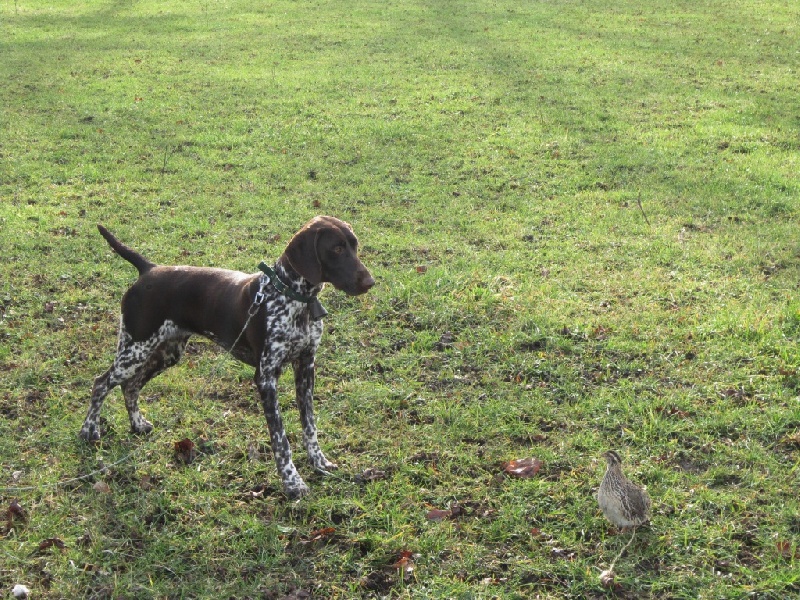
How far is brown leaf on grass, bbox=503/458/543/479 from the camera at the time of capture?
5168 mm

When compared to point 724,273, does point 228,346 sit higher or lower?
higher

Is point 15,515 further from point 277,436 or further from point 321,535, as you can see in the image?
point 321,535

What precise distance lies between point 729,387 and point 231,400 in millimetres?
3585

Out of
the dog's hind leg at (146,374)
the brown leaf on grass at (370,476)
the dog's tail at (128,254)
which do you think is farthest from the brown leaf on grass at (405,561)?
the dog's tail at (128,254)

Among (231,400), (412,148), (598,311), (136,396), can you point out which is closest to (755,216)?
(598,311)

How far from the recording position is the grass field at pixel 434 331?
455cm

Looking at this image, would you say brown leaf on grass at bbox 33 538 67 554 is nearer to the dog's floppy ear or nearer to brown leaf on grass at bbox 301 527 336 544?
brown leaf on grass at bbox 301 527 336 544

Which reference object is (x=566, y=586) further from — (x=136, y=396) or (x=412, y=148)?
(x=412, y=148)

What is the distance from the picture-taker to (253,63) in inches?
701

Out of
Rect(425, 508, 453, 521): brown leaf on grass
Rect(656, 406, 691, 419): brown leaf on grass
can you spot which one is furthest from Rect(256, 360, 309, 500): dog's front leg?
Rect(656, 406, 691, 419): brown leaf on grass

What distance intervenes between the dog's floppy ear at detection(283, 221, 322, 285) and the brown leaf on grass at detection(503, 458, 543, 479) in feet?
5.52

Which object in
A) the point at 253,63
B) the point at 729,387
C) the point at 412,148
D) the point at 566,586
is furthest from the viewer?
the point at 253,63

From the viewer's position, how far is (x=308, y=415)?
5332mm

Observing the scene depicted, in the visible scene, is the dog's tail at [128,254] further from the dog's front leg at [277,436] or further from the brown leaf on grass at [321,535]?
the brown leaf on grass at [321,535]
